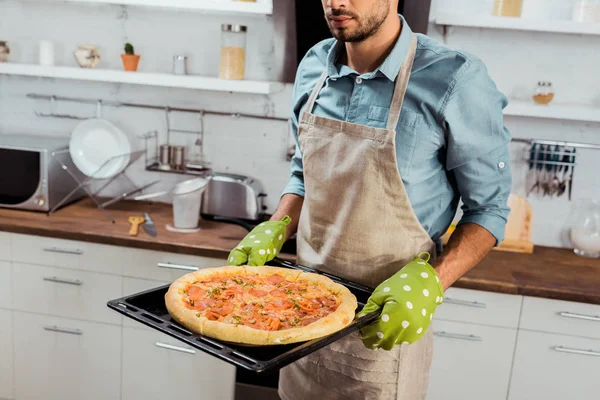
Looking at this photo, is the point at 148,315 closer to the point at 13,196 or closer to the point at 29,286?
the point at 29,286

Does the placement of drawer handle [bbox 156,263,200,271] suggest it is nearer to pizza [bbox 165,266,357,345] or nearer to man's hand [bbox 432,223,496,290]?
pizza [bbox 165,266,357,345]

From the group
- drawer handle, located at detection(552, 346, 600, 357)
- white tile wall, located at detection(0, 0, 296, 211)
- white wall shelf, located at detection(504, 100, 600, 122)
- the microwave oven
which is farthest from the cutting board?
the microwave oven

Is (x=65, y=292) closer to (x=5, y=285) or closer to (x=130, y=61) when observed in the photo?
(x=5, y=285)

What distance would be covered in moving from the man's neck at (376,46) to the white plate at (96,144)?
154 centimetres

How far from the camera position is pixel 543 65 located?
2.64m

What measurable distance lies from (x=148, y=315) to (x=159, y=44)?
195cm

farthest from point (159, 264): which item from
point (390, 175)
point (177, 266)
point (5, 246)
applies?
point (390, 175)

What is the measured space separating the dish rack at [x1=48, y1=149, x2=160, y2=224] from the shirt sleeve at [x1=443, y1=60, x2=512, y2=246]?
1.67 m

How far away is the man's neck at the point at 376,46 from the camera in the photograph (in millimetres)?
1458

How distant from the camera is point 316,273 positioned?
60.2 inches

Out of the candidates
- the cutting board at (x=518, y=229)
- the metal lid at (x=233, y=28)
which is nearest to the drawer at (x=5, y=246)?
the metal lid at (x=233, y=28)

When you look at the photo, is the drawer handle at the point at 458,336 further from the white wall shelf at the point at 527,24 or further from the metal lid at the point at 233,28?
the metal lid at the point at 233,28

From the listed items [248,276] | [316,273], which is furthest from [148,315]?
[316,273]

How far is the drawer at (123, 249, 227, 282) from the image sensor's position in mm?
2402
